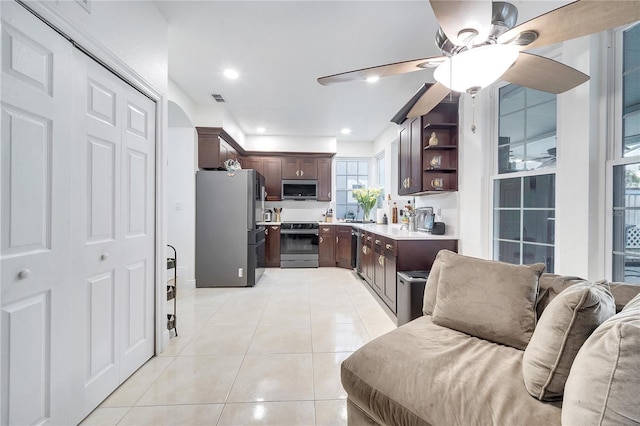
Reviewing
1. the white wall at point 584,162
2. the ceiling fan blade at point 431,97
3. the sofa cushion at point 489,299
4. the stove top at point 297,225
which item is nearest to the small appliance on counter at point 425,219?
the white wall at point 584,162

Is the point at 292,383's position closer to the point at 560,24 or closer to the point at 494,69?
the point at 494,69

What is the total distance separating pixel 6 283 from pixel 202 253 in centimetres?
291

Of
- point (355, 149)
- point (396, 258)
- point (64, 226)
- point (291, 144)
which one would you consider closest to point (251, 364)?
point (64, 226)

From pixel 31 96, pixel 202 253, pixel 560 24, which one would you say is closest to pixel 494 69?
pixel 560 24

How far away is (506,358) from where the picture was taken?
1.18 metres

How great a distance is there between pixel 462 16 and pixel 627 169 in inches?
55.6

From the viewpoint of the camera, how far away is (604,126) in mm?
1594

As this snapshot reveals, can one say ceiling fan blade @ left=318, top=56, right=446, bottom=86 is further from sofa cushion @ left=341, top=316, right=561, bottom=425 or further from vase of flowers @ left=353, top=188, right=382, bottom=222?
A: vase of flowers @ left=353, top=188, right=382, bottom=222

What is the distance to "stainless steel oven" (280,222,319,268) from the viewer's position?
515 centimetres

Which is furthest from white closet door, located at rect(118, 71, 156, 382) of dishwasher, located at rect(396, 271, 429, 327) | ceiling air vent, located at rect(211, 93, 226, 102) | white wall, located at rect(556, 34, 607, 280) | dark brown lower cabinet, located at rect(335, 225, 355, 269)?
dark brown lower cabinet, located at rect(335, 225, 355, 269)

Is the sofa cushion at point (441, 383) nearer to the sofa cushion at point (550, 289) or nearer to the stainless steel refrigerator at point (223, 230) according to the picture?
the sofa cushion at point (550, 289)

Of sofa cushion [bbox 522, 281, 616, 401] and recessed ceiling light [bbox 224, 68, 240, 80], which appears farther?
recessed ceiling light [bbox 224, 68, 240, 80]

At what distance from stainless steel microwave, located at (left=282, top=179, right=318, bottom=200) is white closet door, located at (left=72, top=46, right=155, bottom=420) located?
11.4 feet

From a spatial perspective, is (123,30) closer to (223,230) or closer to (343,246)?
(223,230)
